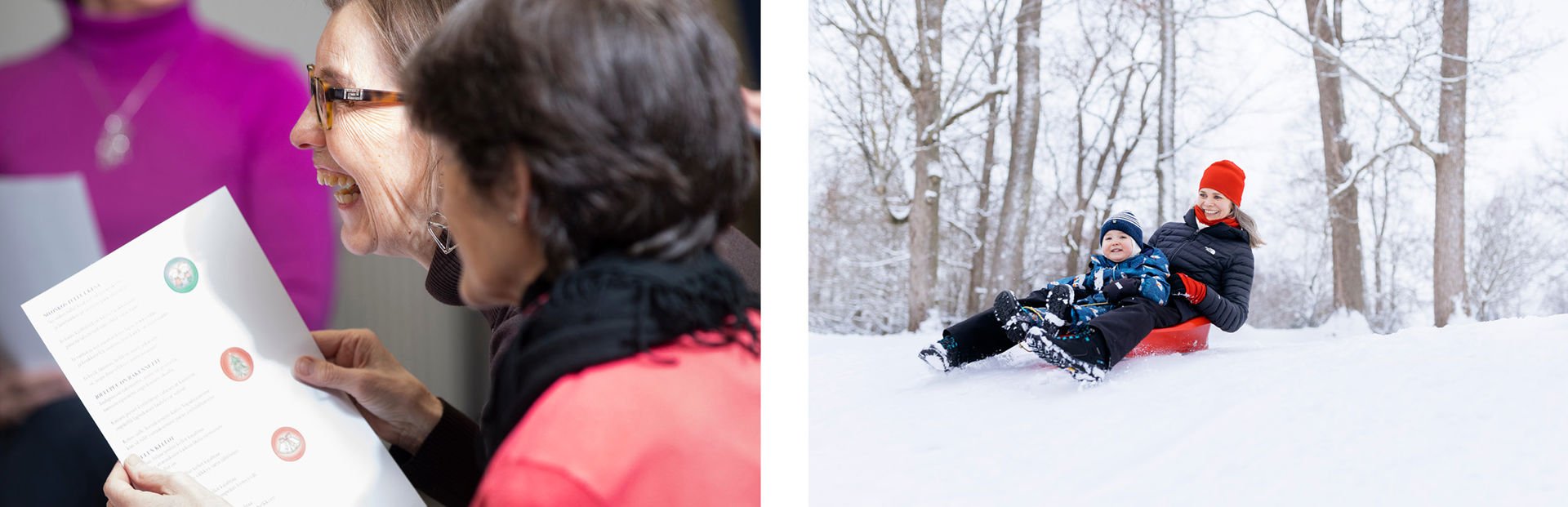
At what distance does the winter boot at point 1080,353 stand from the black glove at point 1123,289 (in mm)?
121

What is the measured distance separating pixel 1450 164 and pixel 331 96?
2.49 meters

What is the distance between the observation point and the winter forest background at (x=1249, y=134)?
248cm

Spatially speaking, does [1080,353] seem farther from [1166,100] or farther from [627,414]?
[627,414]

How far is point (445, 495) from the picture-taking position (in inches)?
64.3

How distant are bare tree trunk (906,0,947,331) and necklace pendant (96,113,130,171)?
1.71 m

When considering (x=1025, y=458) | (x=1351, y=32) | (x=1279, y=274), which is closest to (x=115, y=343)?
(x=1025, y=458)

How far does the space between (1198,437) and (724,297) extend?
1.18 metres

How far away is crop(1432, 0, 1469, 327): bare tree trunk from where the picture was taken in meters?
2.47

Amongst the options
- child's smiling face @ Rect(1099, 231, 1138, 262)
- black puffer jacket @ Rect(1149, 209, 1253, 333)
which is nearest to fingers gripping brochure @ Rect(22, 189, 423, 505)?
child's smiling face @ Rect(1099, 231, 1138, 262)

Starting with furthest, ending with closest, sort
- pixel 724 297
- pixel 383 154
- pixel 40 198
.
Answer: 1. pixel 724 297
2. pixel 383 154
3. pixel 40 198

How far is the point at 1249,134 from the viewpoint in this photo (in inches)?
97.6

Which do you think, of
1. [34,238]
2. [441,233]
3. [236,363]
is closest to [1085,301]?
[441,233]

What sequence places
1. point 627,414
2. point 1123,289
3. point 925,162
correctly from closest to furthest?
point 627,414 < point 1123,289 < point 925,162

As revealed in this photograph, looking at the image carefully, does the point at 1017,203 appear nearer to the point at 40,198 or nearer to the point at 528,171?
the point at 528,171
